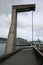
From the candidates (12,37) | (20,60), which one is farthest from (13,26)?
(20,60)

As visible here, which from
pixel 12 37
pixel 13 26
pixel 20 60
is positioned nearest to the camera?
pixel 20 60

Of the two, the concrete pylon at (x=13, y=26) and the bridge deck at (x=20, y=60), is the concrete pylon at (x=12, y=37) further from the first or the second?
the bridge deck at (x=20, y=60)

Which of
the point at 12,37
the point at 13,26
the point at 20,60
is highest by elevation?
the point at 13,26

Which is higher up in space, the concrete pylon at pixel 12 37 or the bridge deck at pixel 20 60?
the concrete pylon at pixel 12 37

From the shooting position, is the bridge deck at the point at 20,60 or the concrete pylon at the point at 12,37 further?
the concrete pylon at the point at 12,37

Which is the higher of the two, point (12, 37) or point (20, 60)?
point (12, 37)

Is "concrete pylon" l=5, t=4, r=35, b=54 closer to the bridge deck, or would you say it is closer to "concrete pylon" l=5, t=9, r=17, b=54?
"concrete pylon" l=5, t=9, r=17, b=54

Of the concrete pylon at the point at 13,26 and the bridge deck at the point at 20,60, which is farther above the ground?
the concrete pylon at the point at 13,26

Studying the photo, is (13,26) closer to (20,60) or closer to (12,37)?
(12,37)

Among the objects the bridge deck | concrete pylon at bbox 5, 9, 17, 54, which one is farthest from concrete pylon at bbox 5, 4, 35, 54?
the bridge deck

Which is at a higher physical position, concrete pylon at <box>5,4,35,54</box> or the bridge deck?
concrete pylon at <box>5,4,35,54</box>

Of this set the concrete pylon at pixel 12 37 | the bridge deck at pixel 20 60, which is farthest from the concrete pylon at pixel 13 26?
the bridge deck at pixel 20 60

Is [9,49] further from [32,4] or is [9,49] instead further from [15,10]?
[32,4]

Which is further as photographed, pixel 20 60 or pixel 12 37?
pixel 12 37
